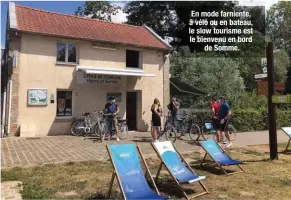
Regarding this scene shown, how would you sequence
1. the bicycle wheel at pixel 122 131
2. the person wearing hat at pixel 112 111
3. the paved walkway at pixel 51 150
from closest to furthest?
the paved walkway at pixel 51 150 < the person wearing hat at pixel 112 111 < the bicycle wheel at pixel 122 131

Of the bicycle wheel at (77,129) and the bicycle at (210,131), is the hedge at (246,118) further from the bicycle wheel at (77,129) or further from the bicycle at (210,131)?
the bicycle wheel at (77,129)

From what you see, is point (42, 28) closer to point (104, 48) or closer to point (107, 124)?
point (104, 48)

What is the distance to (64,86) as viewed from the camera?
51.8 feet

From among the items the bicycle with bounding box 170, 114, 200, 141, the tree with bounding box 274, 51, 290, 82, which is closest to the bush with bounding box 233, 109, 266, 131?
the bicycle with bounding box 170, 114, 200, 141

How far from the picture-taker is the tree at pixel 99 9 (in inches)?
1626

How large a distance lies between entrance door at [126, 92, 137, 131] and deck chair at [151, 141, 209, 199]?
11420mm

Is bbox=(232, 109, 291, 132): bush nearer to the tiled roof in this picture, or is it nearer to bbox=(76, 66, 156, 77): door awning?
bbox=(76, 66, 156, 77): door awning

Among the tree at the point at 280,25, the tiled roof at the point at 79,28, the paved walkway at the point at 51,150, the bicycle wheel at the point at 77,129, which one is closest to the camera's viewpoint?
the paved walkway at the point at 51,150

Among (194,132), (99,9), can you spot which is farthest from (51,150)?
(99,9)

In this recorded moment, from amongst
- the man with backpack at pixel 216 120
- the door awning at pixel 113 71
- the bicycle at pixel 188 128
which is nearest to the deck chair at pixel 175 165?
the man with backpack at pixel 216 120

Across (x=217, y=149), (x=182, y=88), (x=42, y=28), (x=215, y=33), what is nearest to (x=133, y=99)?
(x=182, y=88)

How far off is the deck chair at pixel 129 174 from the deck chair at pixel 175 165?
21.5 inches

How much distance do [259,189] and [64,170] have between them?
4.38m

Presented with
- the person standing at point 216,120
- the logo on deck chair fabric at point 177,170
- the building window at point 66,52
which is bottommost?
the logo on deck chair fabric at point 177,170
